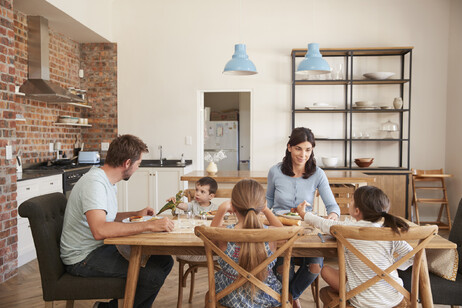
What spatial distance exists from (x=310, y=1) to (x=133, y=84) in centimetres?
298

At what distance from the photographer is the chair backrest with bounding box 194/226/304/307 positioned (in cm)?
168

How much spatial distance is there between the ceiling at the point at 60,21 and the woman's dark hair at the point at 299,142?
333cm

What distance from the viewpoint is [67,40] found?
594cm

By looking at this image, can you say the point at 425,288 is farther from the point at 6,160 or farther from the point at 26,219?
the point at 26,219

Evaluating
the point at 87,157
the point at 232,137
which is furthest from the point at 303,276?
the point at 232,137

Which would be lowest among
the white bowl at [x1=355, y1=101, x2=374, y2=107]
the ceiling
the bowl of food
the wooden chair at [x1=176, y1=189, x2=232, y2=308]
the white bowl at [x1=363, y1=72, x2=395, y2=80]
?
the wooden chair at [x1=176, y1=189, x2=232, y2=308]

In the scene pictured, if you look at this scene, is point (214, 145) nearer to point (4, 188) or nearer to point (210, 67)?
point (210, 67)

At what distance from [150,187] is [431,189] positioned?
4.10 meters

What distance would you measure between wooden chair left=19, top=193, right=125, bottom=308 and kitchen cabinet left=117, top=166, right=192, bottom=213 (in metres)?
3.45

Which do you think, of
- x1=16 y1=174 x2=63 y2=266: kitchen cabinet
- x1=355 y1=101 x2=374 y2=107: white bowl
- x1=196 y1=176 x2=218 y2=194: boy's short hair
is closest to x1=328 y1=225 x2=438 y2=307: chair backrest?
x1=196 y1=176 x2=218 y2=194: boy's short hair

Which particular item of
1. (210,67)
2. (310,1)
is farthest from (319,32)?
(210,67)

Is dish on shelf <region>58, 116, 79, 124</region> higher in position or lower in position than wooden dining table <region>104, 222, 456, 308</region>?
higher

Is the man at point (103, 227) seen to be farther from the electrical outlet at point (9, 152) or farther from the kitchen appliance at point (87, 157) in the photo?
the kitchen appliance at point (87, 157)

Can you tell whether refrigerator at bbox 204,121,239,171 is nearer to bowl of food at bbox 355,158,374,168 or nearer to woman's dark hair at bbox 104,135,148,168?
bowl of food at bbox 355,158,374,168
